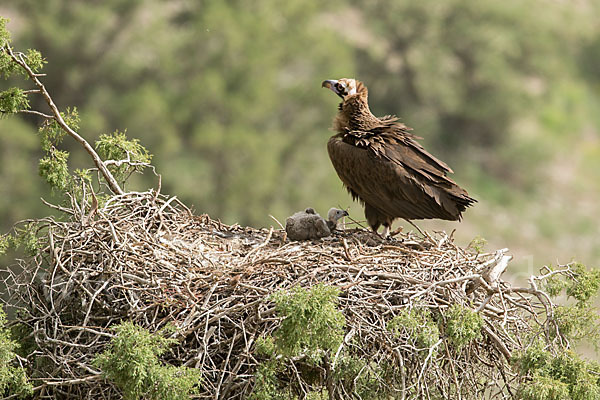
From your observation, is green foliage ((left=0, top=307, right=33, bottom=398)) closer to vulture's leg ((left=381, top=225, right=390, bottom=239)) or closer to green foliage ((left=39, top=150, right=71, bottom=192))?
green foliage ((left=39, top=150, right=71, bottom=192))

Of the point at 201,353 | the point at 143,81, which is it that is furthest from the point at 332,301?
the point at 143,81

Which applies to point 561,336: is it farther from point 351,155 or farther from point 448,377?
point 351,155

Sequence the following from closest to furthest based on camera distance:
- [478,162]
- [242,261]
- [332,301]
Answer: [332,301] → [242,261] → [478,162]

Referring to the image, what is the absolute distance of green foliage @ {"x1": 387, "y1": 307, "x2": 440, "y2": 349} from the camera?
156 inches

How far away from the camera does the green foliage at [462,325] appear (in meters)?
4.08

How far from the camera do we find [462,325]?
4.07m

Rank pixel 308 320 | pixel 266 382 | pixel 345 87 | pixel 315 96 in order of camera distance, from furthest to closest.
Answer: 1. pixel 315 96
2. pixel 345 87
3. pixel 266 382
4. pixel 308 320

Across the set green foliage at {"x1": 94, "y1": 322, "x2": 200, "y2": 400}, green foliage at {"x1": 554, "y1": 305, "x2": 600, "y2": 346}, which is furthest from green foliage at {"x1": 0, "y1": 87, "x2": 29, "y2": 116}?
green foliage at {"x1": 554, "y1": 305, "x2": 600, "y2": 346}

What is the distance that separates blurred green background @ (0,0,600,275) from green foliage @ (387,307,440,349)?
7709mm

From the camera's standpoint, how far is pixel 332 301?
3.82 metres

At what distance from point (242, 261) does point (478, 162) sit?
21.7 meters

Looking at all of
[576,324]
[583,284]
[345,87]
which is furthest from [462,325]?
[345,87]

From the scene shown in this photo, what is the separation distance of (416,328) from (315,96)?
16.3 meters

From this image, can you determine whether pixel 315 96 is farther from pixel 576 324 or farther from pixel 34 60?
pixel 576 324
